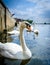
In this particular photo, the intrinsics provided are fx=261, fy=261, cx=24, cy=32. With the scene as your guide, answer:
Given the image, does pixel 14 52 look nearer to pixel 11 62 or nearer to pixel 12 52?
pixel 12 52

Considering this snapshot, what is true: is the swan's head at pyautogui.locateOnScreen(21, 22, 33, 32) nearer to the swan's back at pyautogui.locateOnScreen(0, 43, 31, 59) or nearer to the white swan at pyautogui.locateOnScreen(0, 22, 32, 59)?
the white swan at pyautogui.locateOnScreen(0, 22, 32, 59)

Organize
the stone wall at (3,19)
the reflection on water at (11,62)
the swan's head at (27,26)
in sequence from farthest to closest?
the stone wall at (3,19) → the swan's head at (27,26) → the reflection on water at (11,62)

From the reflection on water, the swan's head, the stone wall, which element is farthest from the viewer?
the stone wall

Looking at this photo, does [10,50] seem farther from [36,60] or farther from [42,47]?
[42,47]

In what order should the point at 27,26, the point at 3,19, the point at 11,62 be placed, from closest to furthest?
the point at 11,62 < the point at 27,26 < the point at 3,19

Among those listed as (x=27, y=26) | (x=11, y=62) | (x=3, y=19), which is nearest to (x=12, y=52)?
(x=11, y=62)

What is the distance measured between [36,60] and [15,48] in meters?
0.30

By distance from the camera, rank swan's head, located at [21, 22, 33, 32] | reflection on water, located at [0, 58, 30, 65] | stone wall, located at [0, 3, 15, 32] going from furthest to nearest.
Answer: stone wall, located at [0, 3, 15, 32]
swan's head, located at [21, 22, 33, 32]
reflection on water, located at [0, 58, 30, 65]

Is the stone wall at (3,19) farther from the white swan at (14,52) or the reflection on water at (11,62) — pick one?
the reflection on water at (11,62)

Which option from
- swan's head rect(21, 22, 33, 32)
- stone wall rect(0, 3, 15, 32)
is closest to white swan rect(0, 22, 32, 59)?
swan's head rect(21, 22, 33, 32)

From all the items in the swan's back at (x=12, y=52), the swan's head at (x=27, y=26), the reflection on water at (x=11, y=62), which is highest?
the swan's head at (x=27, y=26)

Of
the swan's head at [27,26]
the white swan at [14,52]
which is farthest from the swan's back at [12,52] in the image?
the swan's head at [27,26]

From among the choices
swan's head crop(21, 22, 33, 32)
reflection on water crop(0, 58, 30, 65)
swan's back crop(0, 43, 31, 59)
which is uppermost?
swan's head crop(21, 22, 33, 32)

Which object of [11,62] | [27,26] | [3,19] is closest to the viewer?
[11,62]
